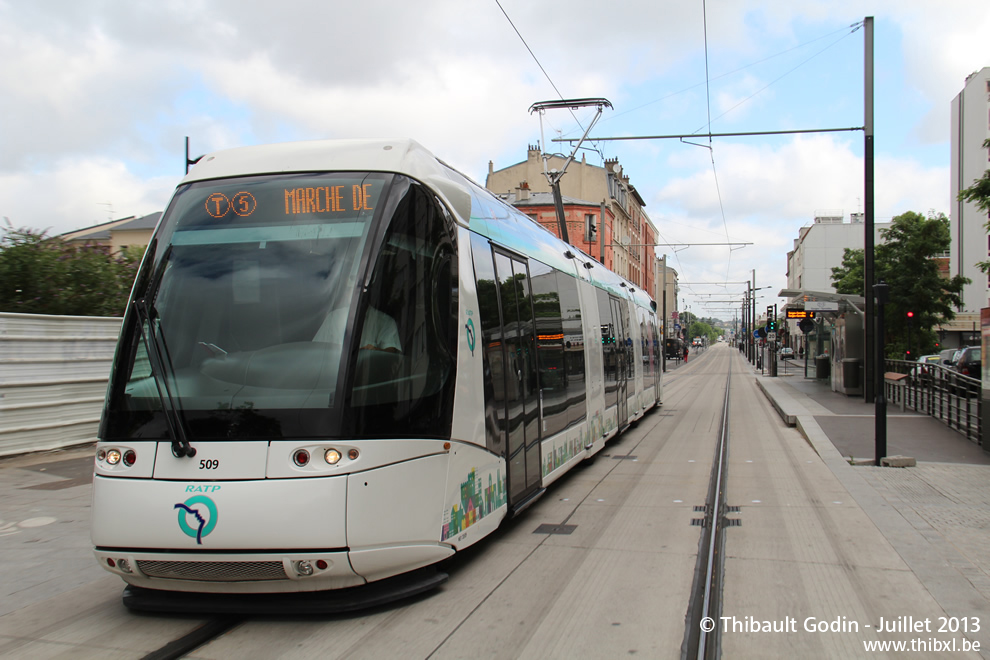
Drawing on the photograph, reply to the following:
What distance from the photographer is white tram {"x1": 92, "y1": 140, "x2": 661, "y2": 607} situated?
4305 mm

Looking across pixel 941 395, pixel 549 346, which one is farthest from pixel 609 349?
pixel 941 395

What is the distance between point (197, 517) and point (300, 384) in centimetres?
91

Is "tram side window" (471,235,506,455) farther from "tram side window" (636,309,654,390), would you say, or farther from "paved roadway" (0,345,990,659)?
"tram side window" (636,309,654,390)

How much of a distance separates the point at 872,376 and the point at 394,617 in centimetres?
1839

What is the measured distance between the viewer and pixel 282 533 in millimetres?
4227

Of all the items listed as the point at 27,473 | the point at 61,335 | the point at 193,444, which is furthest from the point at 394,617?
the point at 61,335

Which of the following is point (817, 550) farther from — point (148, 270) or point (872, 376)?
point (872, 376)

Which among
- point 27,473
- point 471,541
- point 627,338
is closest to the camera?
point 471,541

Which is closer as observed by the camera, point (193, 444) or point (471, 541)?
point (193, 444)

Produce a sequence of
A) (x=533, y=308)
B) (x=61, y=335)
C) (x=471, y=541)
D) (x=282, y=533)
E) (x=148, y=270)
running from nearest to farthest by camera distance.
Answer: (x=282, y=533)
(x=148, y=270)
(x=471, y=541)
(x=533, y=308)
(x=61, y=335)

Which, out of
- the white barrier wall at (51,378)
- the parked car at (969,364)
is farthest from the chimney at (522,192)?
the white barrier wall at (51,378)

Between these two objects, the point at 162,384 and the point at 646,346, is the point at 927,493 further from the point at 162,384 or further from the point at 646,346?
the point at 646,346

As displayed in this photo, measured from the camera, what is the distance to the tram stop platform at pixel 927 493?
5434 mm

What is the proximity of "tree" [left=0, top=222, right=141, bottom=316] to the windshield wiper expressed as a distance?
311 inches
